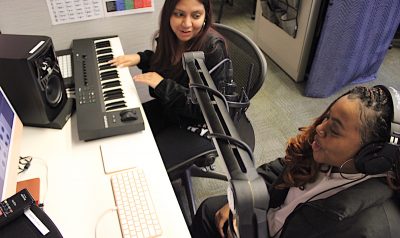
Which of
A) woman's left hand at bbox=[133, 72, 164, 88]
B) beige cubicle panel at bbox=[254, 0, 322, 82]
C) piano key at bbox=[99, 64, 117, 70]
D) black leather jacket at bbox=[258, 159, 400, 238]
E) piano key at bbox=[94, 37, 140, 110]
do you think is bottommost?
beige cubicle panel at bbox=[254, 0, 322, 82]

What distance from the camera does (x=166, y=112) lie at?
60.4 inches

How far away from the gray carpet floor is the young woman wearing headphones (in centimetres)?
92

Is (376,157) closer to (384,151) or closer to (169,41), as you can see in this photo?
(384,151)

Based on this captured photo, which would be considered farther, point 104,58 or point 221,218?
point 104,58

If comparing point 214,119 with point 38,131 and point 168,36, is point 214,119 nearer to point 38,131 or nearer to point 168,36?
point 38,131

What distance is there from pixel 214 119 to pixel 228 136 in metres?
0.06

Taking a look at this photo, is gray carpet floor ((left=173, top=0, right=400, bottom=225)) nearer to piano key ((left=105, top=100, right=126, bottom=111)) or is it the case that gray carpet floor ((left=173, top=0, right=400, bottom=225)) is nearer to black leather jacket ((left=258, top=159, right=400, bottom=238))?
piano key ((left=105, top=100, right=126, bottom=111))

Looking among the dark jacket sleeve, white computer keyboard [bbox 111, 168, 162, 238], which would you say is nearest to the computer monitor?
white computer keyboard [bbox 111, 168, 162, 238]

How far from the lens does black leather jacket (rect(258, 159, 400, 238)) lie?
2.42ft

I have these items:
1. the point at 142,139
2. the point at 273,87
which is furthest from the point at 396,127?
the point at 273,87

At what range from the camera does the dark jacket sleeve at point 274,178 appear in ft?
3.63

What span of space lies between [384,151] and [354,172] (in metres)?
0.14

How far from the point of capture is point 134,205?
931 mm

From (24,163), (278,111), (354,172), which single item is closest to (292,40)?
(278,111)
